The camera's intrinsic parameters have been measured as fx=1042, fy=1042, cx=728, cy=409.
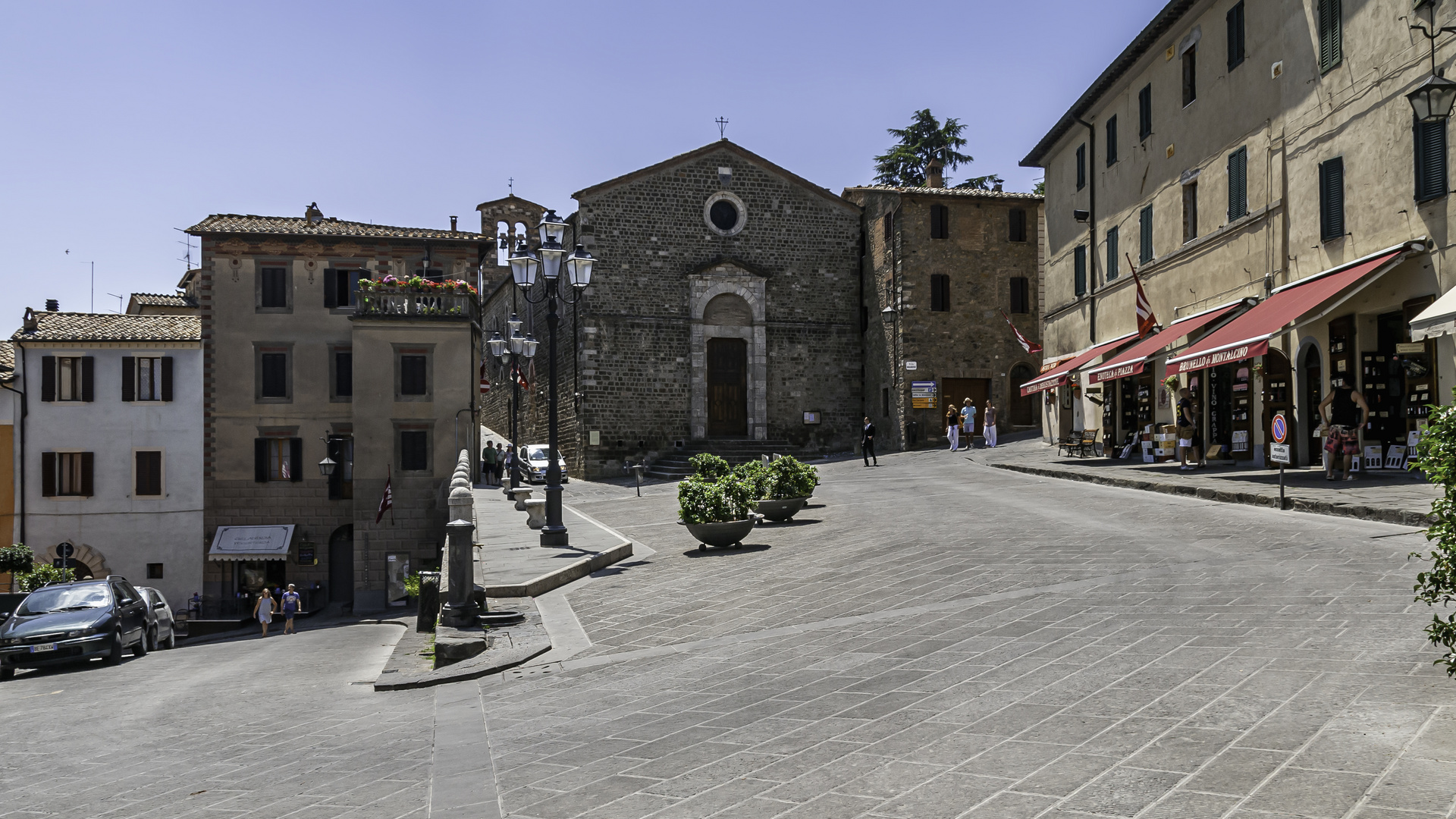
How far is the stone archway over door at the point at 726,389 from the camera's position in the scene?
127 feet

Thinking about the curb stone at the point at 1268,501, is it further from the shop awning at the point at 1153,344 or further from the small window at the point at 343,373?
the small window at the point at 343,373

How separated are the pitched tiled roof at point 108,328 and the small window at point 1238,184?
3163 centimetres

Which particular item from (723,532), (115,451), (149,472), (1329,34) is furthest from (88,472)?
(1329,34)

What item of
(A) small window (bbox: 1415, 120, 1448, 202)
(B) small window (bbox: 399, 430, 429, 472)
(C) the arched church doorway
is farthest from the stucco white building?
(A) small window (bbox: 1415, 120, 1448, 202)

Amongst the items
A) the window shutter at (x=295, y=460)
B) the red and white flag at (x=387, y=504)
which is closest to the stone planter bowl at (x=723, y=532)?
the red and white flag at (x=387, y=504)

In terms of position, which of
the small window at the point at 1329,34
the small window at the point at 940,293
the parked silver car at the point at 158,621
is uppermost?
the small window at the point at 1329,34

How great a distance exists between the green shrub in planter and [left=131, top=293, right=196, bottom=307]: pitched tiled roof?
35.6 metres

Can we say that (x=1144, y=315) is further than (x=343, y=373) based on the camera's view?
No

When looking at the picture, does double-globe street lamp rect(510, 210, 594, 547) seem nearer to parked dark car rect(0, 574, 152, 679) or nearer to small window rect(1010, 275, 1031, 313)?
parked dark car rect(0, 574, 152, 679)

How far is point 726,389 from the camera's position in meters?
38.8

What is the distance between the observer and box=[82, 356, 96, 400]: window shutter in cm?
3522

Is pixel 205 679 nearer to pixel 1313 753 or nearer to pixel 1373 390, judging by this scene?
pixel 1313 753

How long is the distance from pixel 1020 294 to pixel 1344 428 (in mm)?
22122

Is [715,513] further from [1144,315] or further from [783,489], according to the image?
[1144,315]
